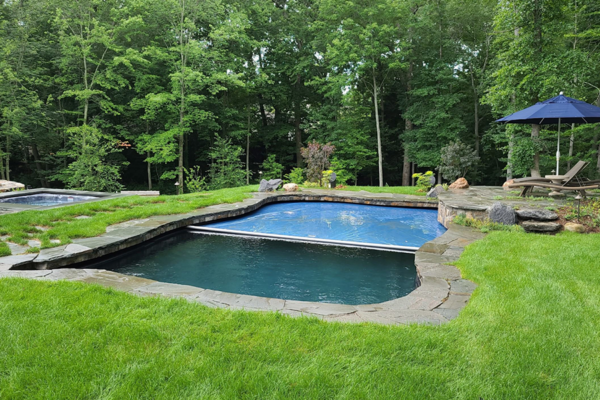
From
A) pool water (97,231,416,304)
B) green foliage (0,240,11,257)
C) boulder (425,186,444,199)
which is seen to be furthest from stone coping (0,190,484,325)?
boulder (425,186,444,199)

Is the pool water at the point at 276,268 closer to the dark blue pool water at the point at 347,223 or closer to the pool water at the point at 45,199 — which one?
the dark blue pool water at the point at 347,223

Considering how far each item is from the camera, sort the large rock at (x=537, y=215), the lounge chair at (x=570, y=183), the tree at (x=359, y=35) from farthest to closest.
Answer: the tree at (x=359, y=35) → the lounge chair at (x=570, y=183) → the large rock at (x=537, y=215)

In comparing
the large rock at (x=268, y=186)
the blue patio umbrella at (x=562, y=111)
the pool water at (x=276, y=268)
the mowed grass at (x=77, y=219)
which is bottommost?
the pool water at (x=276, y=268)

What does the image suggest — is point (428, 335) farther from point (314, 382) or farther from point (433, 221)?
point (433, 221)

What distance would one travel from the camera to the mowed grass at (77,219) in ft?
14.3

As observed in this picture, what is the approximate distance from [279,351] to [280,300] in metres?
0.87

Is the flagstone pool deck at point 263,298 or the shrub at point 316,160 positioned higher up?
the shrub at point 316,160

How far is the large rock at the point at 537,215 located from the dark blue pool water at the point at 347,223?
134 cm

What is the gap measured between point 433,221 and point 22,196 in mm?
9921

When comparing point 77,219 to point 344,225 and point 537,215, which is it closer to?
point 344,225

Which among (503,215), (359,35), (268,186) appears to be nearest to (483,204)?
(503,215)

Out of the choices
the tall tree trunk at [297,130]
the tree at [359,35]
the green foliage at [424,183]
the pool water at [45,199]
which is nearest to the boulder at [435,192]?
the green foliage at [424,183]

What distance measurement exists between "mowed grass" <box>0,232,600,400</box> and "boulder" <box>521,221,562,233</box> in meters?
2.53

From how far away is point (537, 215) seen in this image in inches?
201
